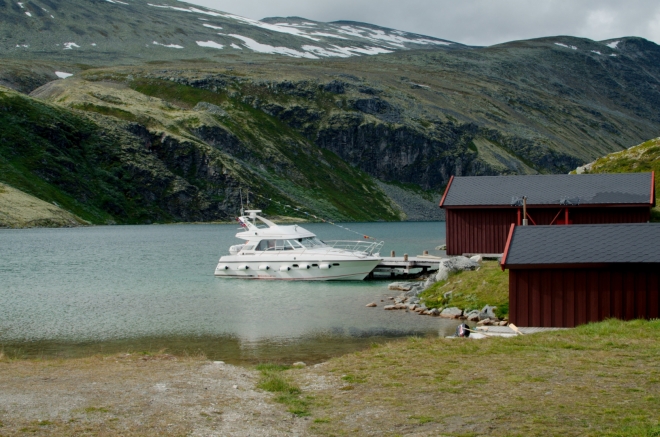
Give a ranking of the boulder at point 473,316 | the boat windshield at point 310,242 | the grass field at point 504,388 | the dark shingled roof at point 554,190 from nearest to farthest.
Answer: the grass field at point 504,388, the boulder at point 473,316, the dark shingled roof at point 554,190, the boat windshield at point 310,242

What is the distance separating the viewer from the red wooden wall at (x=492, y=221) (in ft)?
136

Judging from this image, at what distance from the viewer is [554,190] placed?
4294 cm

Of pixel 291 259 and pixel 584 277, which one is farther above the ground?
pixel 584 277

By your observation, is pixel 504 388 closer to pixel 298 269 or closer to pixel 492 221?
pixel 492 221

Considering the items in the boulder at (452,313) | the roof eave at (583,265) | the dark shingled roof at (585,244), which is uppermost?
the dark shingled roof at (585,244)

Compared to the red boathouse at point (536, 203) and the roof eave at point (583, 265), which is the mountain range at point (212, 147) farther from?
the roof eave at point (583, 265)

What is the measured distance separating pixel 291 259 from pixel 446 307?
729 inches

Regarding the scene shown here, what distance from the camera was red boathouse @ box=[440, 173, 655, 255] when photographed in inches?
1614

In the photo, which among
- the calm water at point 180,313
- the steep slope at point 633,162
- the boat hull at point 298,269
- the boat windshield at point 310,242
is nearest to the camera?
the calm water at point 180,313

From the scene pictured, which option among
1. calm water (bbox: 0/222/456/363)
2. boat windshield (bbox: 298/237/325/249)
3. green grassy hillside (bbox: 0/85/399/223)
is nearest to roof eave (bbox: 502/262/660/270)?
calm water (bbox: 0/222/456/363)

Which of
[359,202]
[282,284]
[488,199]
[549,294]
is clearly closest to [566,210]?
[488,199]

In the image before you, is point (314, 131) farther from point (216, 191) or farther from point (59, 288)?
point (59, 288)

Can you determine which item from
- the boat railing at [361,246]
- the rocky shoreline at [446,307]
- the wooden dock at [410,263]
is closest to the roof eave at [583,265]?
the rocky shoreline at [446,307]

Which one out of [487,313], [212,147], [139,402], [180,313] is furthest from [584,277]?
[212,147]
